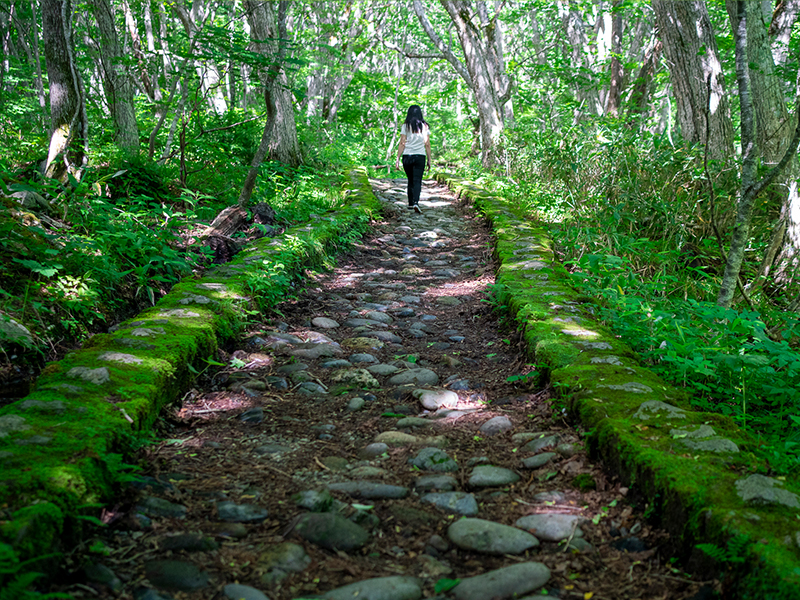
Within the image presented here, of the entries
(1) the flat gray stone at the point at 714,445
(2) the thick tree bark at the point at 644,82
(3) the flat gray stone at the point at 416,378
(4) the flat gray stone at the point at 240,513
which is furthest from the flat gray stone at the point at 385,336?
(2) the thick tree bark at the point at 644,82

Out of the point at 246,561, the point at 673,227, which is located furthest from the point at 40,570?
the point at 673,227

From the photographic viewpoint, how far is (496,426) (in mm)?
2568

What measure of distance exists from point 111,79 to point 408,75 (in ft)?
73.3

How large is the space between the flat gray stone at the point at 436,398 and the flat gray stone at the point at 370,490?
31.1 inches

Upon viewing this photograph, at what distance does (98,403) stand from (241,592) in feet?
3.44

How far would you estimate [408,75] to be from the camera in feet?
92.4

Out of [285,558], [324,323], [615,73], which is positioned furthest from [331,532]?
[615,73]

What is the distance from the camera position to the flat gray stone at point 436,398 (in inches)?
111

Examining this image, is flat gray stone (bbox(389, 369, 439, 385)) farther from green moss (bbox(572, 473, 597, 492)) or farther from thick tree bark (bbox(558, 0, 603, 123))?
thick tree bark (bbox(558, 0, 603, 123))

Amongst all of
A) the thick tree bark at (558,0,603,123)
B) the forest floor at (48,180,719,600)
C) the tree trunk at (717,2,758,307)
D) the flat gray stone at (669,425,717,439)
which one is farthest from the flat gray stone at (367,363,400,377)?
the thick tree bark at (558,0,603,123)

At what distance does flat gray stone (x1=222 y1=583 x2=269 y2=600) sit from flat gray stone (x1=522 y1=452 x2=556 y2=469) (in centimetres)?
116

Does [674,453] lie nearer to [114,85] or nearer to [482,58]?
[114,85]

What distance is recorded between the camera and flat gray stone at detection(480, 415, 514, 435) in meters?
2.54

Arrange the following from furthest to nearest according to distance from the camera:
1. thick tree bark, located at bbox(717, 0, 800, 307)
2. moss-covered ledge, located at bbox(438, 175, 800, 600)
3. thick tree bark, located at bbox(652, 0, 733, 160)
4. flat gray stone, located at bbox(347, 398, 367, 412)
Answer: thick tree bark, located at bbox(652, 0, 733, 160) → thick tree bark, located at bbox(717, 0, 800, 307) → flat gray stone, located at bbox(347, 398, 367, 412) → moss-covered ledge, located at bbox(438, 175, 800, 600)
